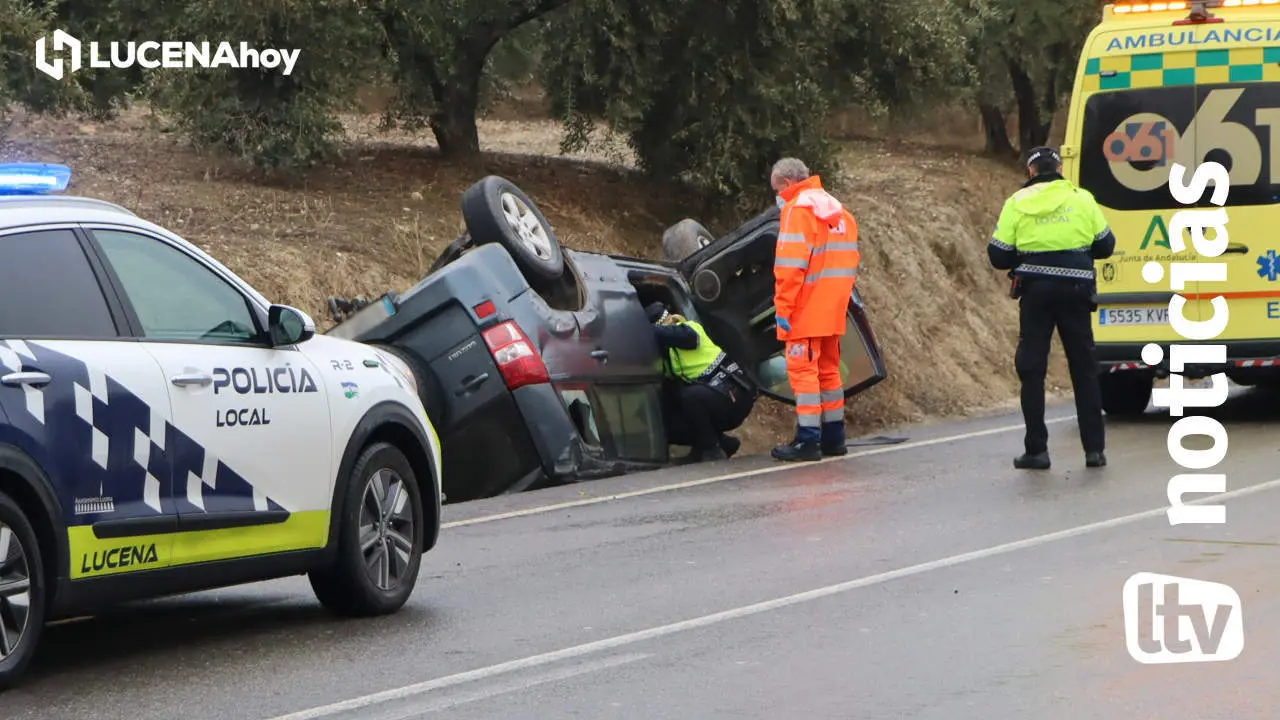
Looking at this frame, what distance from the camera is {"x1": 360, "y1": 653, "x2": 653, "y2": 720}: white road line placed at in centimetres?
646

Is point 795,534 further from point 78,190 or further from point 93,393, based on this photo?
point 78,190

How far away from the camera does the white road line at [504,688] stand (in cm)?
646

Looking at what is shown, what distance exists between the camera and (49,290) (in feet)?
22.7

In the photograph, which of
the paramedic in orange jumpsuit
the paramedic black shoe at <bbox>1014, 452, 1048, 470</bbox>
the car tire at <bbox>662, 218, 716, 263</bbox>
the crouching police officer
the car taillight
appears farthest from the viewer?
the car tire at <bbox>662, 218, 716, 263</bbox>

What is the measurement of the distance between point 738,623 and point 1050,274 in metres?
5.58

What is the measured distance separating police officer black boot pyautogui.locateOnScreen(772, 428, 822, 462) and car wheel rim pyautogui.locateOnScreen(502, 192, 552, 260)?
211 cm

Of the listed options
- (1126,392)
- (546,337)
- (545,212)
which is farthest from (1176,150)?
(545,212)

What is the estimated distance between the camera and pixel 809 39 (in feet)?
67.7

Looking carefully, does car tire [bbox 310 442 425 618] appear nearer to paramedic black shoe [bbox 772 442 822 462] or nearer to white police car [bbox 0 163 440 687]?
white police car [bbox 0 163 440 687]

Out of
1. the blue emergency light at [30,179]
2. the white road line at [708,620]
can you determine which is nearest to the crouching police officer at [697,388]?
the white road line at [708,620]

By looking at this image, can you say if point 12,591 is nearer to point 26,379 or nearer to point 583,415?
point 26,379

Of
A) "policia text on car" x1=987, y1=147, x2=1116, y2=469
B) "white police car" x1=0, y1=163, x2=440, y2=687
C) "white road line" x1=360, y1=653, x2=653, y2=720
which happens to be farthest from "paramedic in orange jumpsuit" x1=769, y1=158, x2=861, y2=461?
"white road line" x1=360, y1=653, x2=653, y2=720

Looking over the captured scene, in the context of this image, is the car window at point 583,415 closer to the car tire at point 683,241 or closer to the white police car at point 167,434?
the car tire at point 683,241

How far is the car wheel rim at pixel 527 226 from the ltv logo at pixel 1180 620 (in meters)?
5.71
